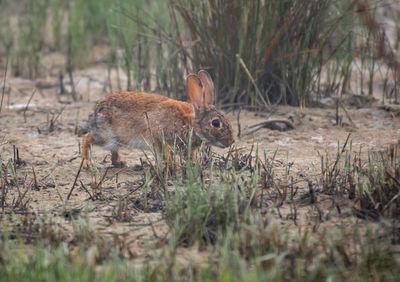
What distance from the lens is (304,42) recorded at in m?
5.91

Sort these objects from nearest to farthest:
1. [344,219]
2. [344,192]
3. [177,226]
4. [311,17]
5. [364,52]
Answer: [177,226] → [344,219] → [344,192] → [311,17] → [364,52]

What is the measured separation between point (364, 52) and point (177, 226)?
3.50m

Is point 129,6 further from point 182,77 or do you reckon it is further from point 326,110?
point 326,110

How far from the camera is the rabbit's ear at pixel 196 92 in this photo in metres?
4.91

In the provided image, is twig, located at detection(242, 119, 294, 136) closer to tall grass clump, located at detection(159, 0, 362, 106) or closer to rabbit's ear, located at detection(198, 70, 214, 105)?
tall grass clump, located at detection(159, 0, 362, 106)

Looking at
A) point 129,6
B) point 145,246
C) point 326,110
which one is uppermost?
point 129,6

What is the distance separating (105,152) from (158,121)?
881mm

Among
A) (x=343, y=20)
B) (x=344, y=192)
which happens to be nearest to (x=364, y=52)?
(x=343, y=20)

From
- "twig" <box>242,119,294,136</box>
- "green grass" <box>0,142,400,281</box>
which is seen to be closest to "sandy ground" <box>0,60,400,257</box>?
"twig" <box>242,119,294,136</box>

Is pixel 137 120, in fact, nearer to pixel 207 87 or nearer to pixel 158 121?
pixel 158 121

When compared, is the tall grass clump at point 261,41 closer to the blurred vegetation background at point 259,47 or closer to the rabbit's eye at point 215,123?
the blurred vegetation background at point 259,47

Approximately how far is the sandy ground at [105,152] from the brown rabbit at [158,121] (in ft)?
0.70

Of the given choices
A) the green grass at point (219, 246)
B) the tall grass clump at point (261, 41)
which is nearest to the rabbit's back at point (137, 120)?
the tall grass clump at point (261, 41)

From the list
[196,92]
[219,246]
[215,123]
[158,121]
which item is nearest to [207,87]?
[196,92]
